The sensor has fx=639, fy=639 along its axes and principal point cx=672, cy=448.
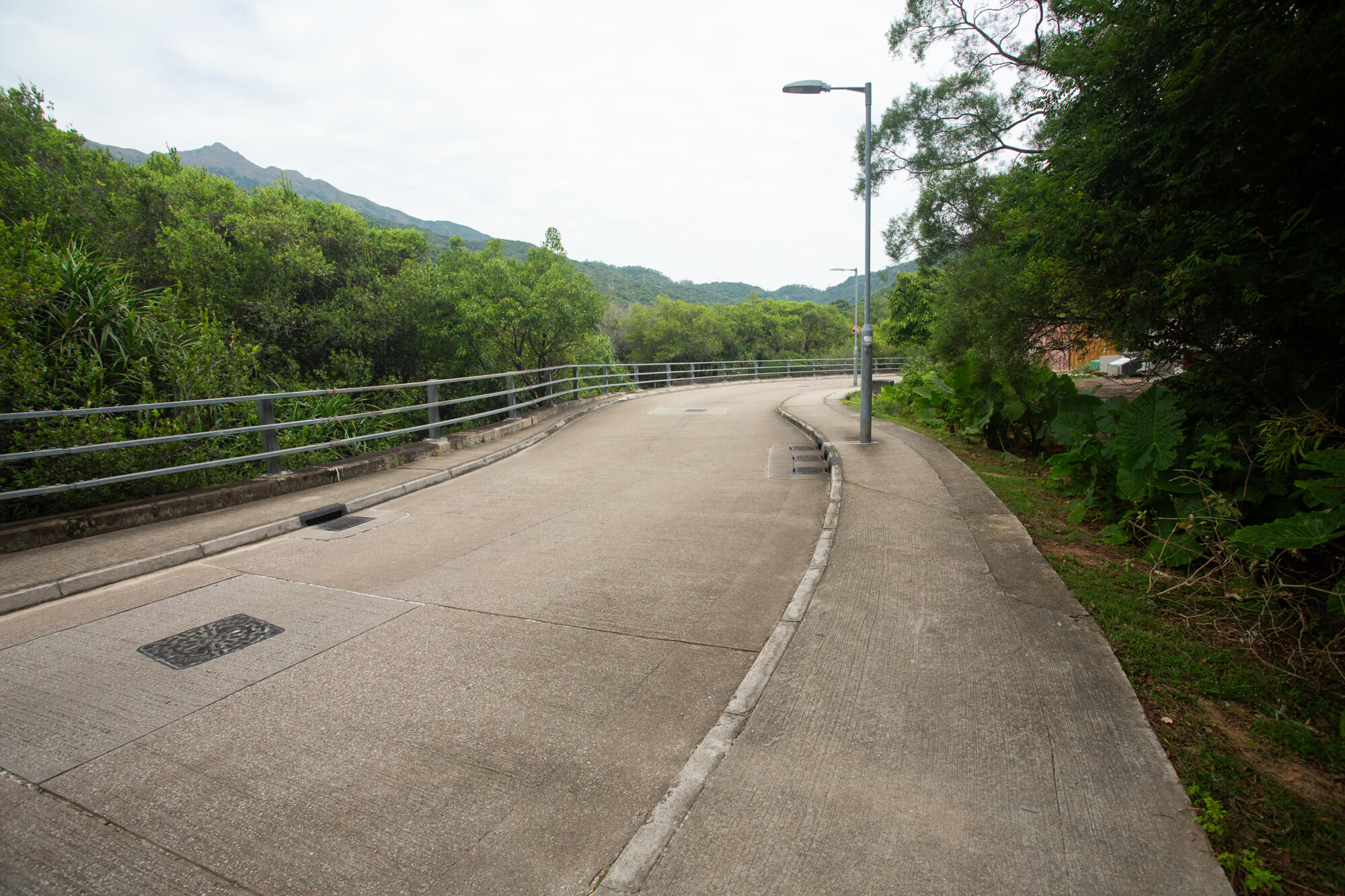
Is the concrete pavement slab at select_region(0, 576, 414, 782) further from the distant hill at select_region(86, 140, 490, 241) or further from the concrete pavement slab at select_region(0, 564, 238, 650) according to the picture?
the distant hill at select_region(86, 140, 490, 241)

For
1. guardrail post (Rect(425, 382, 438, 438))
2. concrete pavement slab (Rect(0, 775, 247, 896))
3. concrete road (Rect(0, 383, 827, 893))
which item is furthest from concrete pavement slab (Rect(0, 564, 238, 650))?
guardrail post (Rect(425, 382, 438, 438))

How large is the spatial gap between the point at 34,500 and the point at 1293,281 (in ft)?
37.3

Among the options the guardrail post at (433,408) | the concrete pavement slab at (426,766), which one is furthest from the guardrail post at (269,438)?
the concrete pavement slab at (426,766)

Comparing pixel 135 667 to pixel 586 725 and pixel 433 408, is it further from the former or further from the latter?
pixel 433 408

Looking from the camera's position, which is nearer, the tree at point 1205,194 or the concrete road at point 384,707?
the concrete road at point 384,707

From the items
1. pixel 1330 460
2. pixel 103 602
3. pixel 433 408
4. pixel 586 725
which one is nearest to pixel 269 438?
pixel 433 408

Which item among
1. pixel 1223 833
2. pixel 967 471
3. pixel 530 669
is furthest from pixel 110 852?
pixel 967 471

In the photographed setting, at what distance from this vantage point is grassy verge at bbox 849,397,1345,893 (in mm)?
2273

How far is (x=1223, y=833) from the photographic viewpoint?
2.33 m

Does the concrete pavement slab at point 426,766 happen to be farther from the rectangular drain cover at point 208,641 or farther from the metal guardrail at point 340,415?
the metal guardrail at point 340,415

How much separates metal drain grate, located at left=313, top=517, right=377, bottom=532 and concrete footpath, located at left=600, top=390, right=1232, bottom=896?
5.17m

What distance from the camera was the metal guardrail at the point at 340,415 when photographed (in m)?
6.25

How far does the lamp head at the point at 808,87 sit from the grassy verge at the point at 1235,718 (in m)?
9.50

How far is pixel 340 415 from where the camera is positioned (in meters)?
13.4
